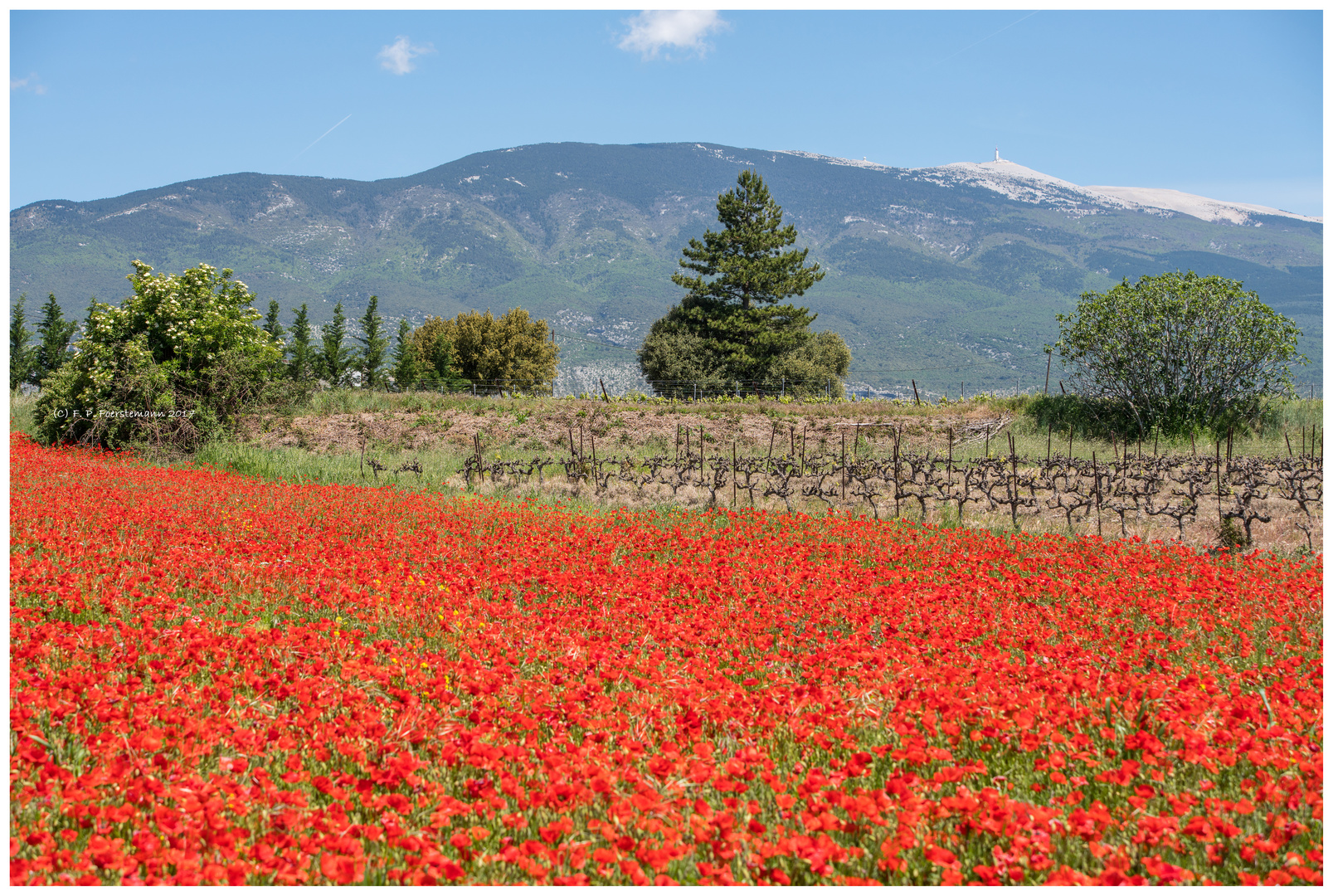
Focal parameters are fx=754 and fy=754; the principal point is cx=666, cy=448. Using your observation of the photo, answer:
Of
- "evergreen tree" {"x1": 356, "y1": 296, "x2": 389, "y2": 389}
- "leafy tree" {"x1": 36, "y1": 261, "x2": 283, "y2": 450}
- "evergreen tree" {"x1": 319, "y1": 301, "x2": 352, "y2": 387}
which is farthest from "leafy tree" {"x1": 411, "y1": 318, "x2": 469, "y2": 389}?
"leafy tree" {"x1": 36, "y1": 261, "x2": 283, "y2": 450}

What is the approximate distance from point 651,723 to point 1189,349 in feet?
106

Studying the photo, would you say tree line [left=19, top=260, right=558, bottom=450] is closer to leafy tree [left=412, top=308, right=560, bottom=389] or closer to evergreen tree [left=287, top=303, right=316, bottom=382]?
evergreen tree [left=287, top=303, right=316, bottom=382]

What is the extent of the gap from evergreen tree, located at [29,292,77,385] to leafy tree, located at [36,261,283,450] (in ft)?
145

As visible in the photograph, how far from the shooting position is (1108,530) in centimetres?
1187

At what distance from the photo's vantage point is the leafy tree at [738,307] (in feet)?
154

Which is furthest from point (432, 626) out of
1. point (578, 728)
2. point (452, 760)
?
point (452, 760)

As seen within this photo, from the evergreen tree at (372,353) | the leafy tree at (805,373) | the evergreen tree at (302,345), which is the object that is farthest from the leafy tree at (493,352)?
the leafy tree at (805,373)

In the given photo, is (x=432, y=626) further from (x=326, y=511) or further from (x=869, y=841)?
(x=326, y=511)

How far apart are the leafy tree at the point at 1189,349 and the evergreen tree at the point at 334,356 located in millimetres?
51521

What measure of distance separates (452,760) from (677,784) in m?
1.00

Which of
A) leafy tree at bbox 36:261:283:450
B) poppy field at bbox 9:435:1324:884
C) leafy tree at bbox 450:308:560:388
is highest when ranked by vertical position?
leafy tree at bbox 450:308:560:388

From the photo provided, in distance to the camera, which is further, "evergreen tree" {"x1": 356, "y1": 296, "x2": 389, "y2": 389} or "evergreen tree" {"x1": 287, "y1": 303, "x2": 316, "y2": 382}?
"evergreen tree" {"x1": 356, "y1": 296, "x2": 389, "y2": 389}

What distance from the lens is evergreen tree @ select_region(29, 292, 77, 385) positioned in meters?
59.3

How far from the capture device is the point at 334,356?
6103 centimetres
